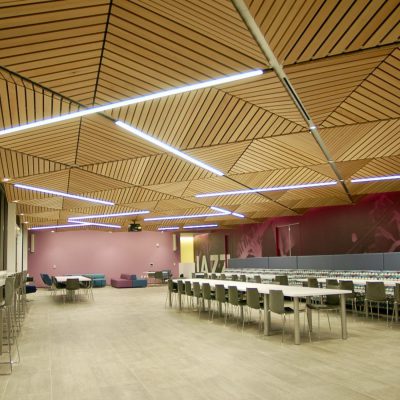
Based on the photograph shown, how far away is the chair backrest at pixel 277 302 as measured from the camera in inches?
307

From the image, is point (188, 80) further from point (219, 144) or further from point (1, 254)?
point (1, 254)

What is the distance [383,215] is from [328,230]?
3194 mm

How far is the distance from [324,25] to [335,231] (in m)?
15.1

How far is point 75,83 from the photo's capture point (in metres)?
5.28

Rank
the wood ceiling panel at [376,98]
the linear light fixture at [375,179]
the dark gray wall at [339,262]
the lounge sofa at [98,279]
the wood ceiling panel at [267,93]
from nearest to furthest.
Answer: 1. the wood ceiling panel at [376,98]
2. the wood ceiling panel at [267,93]
3. the linear light fixture at [375,179]
4. the dark gray wall at [339,262]
5. the lounge sofa at [98,279]

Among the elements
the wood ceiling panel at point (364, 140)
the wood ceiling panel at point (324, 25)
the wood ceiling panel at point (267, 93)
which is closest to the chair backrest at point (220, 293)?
the wood ceiling panel at point (364, 140)

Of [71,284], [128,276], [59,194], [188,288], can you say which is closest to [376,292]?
[188,288]

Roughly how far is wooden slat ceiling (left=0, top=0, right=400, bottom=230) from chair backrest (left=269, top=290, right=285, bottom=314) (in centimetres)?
296

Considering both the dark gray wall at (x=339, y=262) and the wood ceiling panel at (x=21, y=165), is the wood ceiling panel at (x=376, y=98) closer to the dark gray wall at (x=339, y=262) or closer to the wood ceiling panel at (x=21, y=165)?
the wood ceiling panel at (x=21, y=165)

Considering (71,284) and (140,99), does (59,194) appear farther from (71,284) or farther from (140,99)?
(140,99)

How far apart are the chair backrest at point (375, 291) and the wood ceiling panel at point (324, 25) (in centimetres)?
638

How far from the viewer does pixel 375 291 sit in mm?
→ 9398

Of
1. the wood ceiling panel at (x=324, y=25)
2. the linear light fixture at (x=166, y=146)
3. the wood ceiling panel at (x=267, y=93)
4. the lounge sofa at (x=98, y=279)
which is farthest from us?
the lounge sofa at (x=98, y=279)

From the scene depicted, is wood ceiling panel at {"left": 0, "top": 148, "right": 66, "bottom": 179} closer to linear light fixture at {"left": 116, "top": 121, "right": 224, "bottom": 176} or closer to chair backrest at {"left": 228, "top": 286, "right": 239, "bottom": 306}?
linear light fixture at {"left": 116, "top": 121, "right": 224, "bottom": 176}
